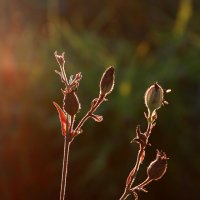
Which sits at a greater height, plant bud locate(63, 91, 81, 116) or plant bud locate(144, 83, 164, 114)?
plant bud locate(144, 83, 164, 114)

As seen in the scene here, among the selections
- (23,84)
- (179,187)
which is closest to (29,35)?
(23,84)

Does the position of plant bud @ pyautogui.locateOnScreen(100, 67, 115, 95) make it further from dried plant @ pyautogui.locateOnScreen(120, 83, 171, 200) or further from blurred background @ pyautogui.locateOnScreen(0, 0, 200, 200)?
blurred background @ pyautogui.locateOnScreen(0, 0, 200, 200)

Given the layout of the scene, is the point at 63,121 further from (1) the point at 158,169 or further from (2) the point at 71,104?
(1) the point at 158,169

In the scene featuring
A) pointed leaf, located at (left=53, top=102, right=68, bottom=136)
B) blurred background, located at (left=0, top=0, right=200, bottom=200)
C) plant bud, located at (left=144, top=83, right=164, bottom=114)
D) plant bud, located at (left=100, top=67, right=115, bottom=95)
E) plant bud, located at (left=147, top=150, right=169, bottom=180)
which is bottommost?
plant bud, located at (left=147, top=150, right=169, bottom=180)

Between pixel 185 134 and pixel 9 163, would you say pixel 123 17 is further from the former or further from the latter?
pixel 9 163

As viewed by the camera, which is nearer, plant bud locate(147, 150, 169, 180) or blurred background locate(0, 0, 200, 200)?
plant bud locate(147, 150, 169, 180)

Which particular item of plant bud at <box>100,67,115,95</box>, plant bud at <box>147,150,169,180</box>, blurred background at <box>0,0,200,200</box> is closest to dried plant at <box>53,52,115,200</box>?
plant bud at <box>100,67,115,95</box>

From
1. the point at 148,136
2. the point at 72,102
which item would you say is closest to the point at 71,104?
the point at 72,102
